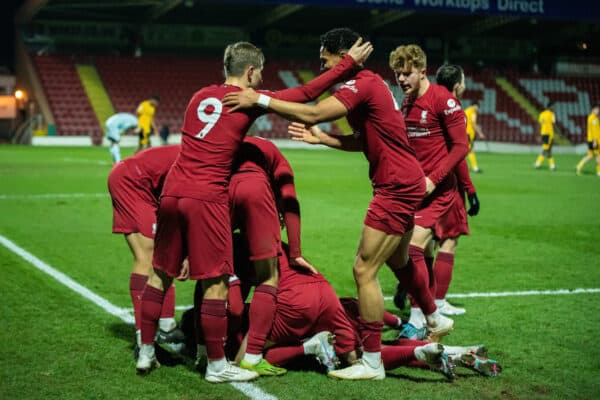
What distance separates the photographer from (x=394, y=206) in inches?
216

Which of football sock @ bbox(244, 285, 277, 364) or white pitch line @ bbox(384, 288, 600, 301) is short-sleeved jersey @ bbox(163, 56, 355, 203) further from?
white pitch line @ bbox(384, 288, 600, 301)

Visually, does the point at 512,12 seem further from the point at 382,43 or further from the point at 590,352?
the point at 590,352

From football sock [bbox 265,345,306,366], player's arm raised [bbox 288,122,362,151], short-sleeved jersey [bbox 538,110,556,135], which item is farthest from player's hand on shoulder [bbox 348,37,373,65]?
short-sleeved jersey [bbox 538,110,556,135]

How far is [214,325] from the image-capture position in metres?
5.18

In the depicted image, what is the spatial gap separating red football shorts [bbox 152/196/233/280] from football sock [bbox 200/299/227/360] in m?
0.20

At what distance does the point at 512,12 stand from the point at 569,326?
37.6m

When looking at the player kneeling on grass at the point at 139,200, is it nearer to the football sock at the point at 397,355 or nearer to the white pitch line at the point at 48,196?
the football sock at the point at 397,355

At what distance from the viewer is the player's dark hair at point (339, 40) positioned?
5.41m

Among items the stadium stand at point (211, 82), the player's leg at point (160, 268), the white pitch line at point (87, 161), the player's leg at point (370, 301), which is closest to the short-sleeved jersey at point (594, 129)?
the white pitch line at point (87, 161)

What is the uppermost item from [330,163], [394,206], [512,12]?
[512,12]

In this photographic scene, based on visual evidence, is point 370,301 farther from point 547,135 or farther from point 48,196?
point 547,135

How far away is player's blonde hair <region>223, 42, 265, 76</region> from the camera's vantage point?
17.3 feet

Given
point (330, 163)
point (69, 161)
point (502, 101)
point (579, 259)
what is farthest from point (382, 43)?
point (579, 259)

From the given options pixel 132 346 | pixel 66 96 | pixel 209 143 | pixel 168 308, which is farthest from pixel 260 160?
pixel 66 96
